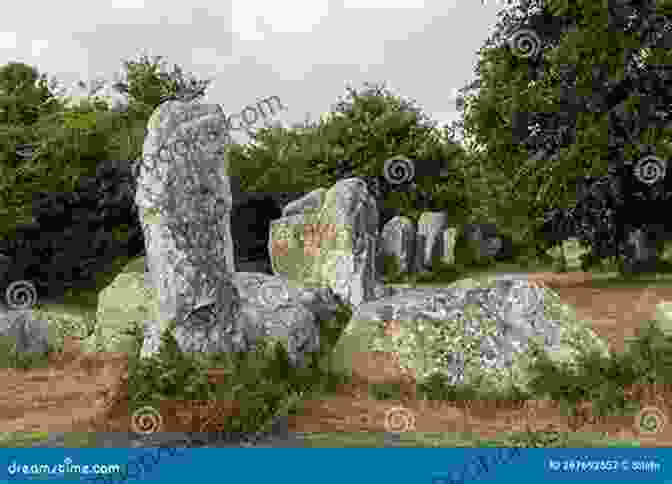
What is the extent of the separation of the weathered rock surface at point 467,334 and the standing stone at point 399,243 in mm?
20768

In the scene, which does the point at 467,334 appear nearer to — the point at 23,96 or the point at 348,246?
the point at 348,246

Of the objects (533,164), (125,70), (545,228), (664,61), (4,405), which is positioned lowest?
(4,405)

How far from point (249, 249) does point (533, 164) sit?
430 inches

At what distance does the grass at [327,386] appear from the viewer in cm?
663

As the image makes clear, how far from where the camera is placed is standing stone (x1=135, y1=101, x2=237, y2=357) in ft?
27.6

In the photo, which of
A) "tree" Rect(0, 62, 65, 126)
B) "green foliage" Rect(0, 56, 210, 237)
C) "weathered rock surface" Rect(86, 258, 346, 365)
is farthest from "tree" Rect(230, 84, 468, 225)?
"weathered rock surface" Rect(86, 258, 346, 365)

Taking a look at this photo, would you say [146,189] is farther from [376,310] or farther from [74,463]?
[74,463]

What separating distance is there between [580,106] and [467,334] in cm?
1526

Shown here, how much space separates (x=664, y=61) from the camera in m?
20.5

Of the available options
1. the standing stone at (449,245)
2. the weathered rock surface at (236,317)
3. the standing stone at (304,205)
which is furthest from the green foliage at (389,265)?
the weathered rock surface at (236,317)

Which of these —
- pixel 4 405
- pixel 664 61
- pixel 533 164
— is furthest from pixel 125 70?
pixel 4 405

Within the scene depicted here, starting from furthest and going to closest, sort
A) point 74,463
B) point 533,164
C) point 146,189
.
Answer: point 533,164 → point 146,189 → point 74,463

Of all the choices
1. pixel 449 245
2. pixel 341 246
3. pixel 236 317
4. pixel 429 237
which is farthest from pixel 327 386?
pixel 449 245

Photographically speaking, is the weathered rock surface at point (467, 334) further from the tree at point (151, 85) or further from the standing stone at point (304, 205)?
the tree at point (151, 85)
